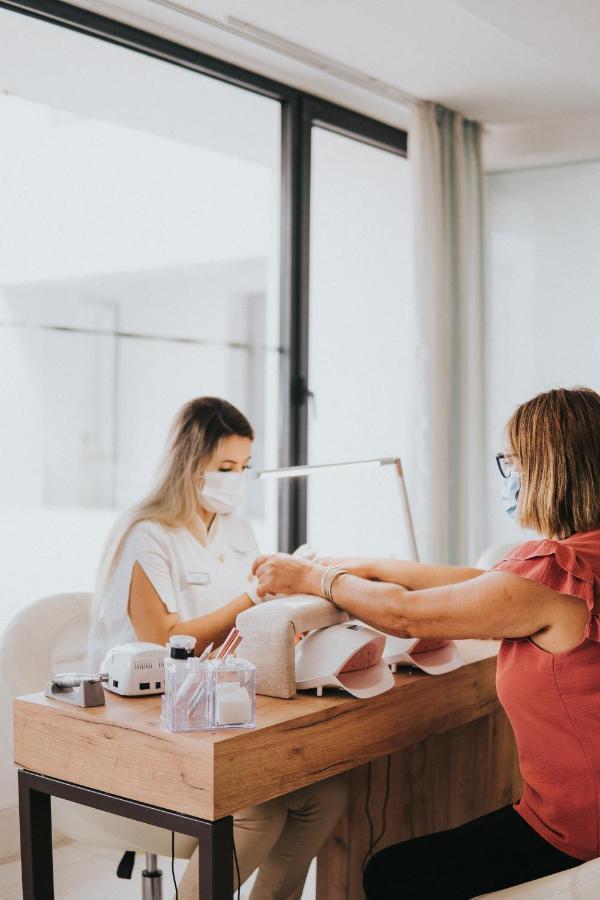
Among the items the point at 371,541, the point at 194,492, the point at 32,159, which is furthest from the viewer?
the point at 371,541

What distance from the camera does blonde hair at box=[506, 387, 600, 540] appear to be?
5.86ft

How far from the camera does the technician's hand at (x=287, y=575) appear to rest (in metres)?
2.03

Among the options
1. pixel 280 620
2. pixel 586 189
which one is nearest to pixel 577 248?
pixel 586 189

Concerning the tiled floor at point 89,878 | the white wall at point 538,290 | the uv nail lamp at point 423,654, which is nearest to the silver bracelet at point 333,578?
the uv nail lamp at point 423,654

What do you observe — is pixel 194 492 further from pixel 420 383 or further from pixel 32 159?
pixel 420 383

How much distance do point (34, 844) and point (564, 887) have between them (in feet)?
2.86

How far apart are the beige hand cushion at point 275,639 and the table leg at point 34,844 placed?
419 millimetres

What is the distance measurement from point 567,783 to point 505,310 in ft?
9.49

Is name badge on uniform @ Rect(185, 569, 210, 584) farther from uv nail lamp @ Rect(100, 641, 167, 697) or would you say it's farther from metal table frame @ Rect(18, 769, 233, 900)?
metal table frame @ Rect(18, 769, 233, 900)

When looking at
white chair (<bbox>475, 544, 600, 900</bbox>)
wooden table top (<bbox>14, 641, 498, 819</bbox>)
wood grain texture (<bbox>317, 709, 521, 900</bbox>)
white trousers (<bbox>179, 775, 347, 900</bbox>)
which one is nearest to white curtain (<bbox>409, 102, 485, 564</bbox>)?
wood grain texture (<bbox>317, 709, 521, 900</bbox>)

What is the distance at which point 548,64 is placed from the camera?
11.1 feet

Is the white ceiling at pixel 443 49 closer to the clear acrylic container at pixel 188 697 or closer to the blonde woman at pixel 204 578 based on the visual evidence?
the blonde woman at pixel 204 578

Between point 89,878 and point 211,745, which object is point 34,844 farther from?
point 89,878

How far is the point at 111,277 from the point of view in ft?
10.3
